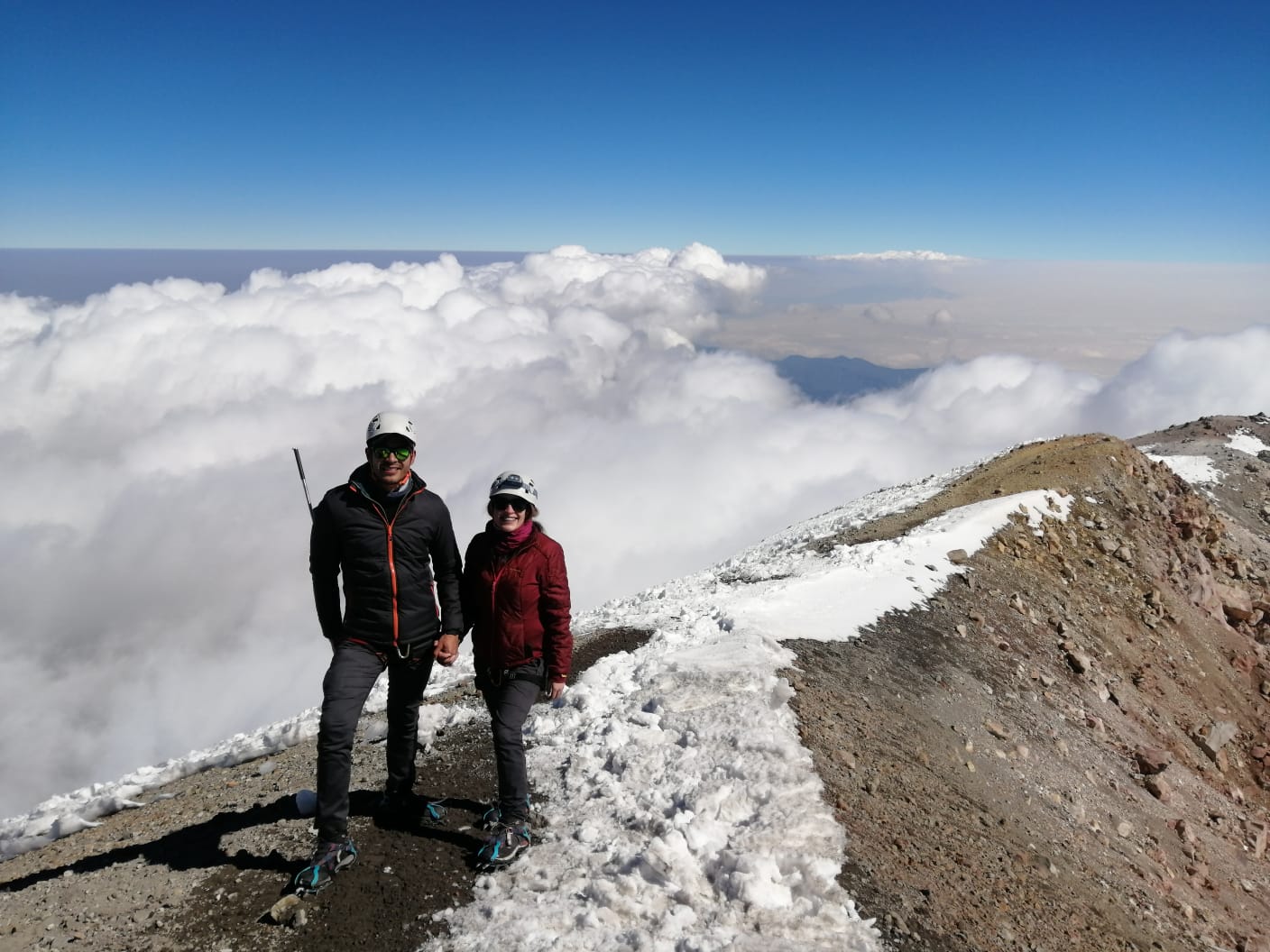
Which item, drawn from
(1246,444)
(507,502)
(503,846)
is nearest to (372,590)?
(507,502)

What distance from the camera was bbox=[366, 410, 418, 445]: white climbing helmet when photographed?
599 centimetres

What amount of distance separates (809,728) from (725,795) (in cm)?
205

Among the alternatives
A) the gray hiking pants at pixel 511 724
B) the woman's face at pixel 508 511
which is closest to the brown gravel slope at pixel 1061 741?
the gray hiking pants at pixel 511 724

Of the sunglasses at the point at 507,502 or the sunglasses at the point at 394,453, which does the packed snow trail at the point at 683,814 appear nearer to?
the sunglasses at the point at 507,502

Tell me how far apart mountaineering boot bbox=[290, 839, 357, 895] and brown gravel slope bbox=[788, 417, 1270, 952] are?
4.46 m

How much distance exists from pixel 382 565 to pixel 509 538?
1.07 metres

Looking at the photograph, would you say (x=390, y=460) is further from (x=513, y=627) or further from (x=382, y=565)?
(x=513, y=627)

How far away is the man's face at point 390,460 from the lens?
19.4 feet

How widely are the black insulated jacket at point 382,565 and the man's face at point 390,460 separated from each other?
5.3 inches

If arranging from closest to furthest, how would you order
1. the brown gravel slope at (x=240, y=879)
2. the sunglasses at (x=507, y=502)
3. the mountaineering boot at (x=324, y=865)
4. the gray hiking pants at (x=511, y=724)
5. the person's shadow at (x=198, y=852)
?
the brown gravel slope at (x=240, y=879) < the mountaineering boot at (x=324, y=865) < the sunglasses at (x=507, y=502) < the gray hiking pants at (x=511, y=724) < the person's shadow at (x=198, y=852)

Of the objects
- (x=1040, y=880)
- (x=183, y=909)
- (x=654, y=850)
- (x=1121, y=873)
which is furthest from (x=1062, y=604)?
(x=183, y=909)

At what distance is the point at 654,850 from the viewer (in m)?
6.39

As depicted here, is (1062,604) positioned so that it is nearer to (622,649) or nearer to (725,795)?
(622,649)

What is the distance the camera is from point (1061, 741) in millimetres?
12609
